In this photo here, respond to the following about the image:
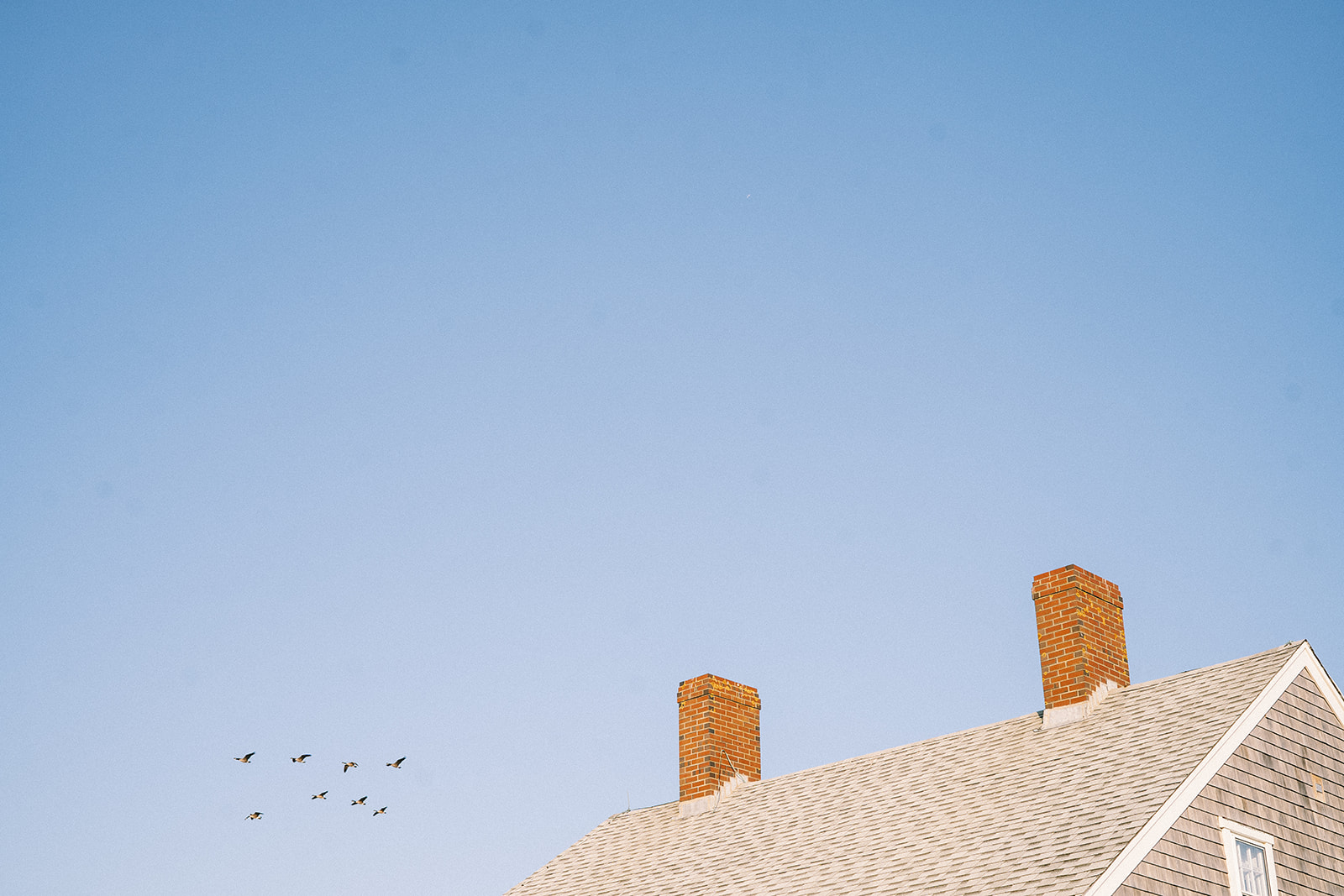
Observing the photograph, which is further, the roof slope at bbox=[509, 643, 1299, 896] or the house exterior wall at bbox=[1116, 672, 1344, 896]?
the roof slope at bbox=[509, 643, 1299, 896]

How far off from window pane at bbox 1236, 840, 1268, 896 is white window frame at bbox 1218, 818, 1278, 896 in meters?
0.04

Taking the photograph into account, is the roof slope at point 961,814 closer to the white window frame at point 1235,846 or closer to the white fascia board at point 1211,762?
the white fascia board at point 1211,762

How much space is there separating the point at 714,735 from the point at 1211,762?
8.68 m

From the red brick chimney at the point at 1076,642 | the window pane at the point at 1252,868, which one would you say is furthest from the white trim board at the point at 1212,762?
the red brick chimney at the point at 1076,642

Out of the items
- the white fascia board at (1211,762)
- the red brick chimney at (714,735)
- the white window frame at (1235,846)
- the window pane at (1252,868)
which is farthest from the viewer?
the red brick chimney at (714,735)

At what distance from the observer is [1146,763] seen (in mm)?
15086

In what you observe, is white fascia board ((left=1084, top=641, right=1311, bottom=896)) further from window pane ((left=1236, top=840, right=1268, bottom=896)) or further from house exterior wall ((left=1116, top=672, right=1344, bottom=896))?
window pane ((left=1236, top=840, right=1268, bottom=896))

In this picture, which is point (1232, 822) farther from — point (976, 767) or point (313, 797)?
point (313, 797)

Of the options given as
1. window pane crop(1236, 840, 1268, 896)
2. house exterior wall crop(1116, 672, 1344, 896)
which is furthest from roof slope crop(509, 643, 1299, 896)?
window pane crop(1236, 840, 1268, 896)

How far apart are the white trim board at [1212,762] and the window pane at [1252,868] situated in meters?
1.00

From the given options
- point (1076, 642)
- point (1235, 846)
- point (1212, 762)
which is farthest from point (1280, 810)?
point (1076, 642)

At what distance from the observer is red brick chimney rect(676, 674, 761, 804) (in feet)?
70.8

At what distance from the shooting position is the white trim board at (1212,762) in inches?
523

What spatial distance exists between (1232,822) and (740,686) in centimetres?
915
